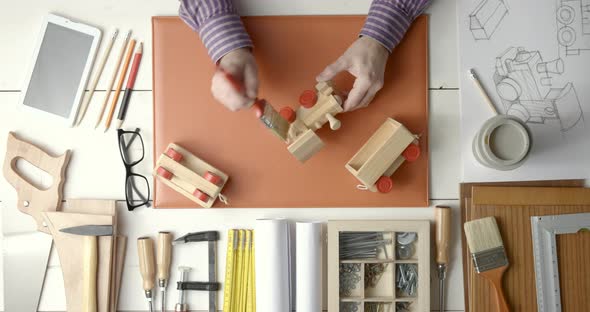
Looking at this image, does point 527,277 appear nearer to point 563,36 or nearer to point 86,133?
point 563,36

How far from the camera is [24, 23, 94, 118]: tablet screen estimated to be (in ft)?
2.89

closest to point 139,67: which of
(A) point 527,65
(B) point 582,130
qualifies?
(A) point 527,65

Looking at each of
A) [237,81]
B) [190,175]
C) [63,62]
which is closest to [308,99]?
[237,81]

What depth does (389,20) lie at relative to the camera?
32.6 inches

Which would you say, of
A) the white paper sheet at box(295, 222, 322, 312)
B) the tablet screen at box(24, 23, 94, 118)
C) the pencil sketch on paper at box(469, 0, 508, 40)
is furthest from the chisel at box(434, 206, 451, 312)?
the tablet screen at box(24, 23, 94, 118)

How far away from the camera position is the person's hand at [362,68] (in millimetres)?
807

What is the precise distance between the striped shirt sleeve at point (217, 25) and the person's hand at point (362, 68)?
0.15m

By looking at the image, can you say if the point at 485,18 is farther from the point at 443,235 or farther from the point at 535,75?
the point at 443,235

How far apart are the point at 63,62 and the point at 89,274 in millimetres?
374

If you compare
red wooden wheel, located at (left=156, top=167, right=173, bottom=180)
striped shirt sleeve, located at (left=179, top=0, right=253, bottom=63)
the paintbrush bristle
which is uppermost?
striped shirt sleeve, located at (left=179, top=0, right=253, bottom=63)

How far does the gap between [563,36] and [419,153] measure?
339 mm

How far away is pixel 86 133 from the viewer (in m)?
0.89

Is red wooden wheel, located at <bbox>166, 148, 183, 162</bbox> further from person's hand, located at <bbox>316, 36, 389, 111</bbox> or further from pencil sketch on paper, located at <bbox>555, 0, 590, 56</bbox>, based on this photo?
pencil sketch on paper, located at <bbox>555, 0, 590, 56</bbox>

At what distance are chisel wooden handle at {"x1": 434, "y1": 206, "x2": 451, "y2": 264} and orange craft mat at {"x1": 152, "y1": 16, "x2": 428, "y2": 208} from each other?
8 cm
